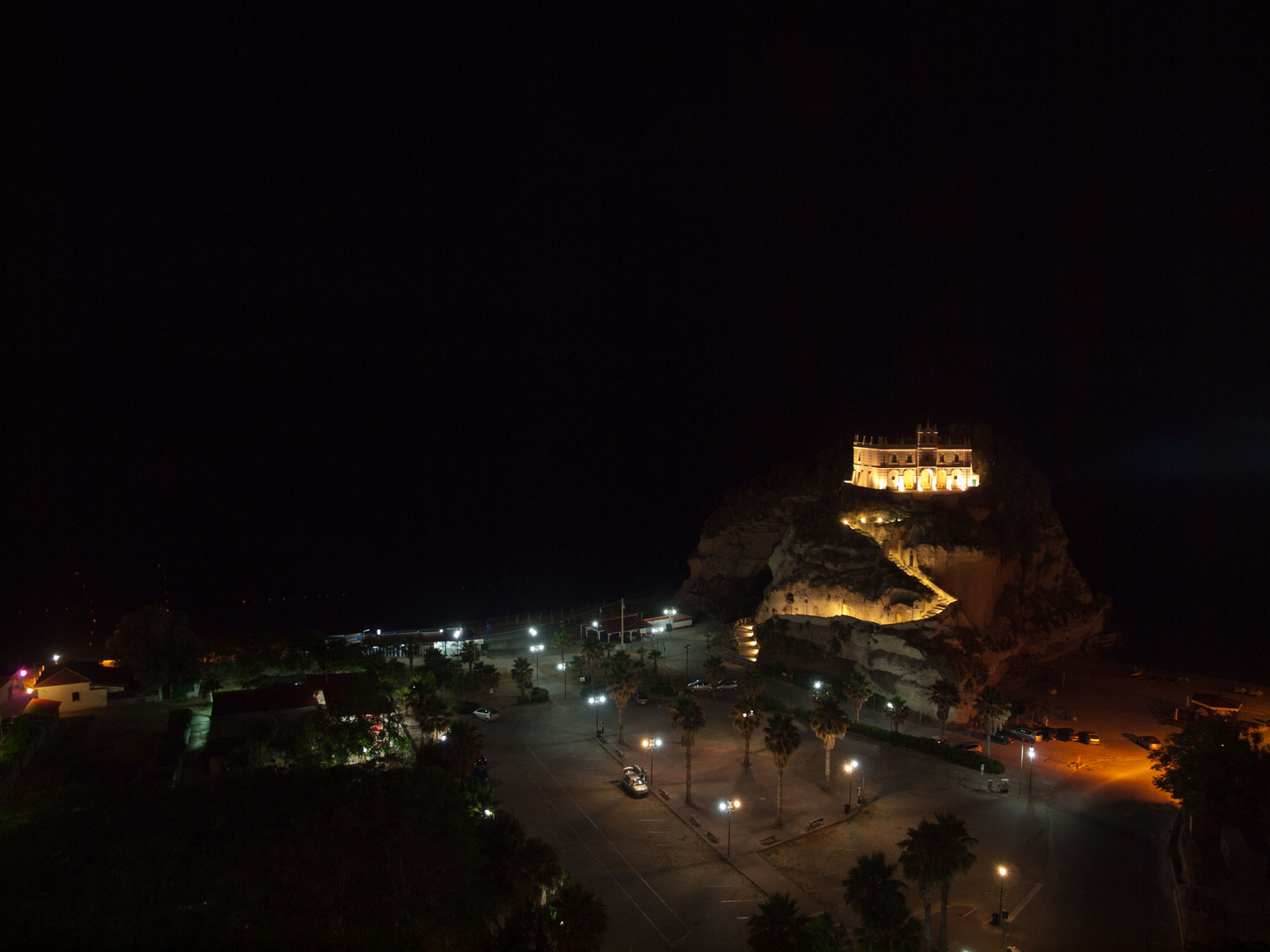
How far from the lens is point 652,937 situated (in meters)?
28.6

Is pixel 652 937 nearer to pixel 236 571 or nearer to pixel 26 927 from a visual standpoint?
pixel 26 927

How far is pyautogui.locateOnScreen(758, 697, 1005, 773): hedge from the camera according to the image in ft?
144

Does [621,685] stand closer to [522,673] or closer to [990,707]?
[522,673]

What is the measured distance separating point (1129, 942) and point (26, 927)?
33.2 meters

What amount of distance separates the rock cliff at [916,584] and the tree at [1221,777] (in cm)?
1786

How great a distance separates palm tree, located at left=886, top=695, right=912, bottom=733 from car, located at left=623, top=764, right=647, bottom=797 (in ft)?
53.4

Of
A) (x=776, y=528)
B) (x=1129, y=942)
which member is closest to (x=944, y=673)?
(x=1129, y=942)

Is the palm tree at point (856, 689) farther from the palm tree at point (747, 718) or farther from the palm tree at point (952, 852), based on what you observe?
the palm tree at point (952, 852)

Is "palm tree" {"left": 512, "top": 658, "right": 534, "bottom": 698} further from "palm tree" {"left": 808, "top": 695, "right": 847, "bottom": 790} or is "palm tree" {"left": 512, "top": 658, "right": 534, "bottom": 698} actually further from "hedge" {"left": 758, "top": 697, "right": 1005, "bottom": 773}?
"palm tree" {"left": 808, "top": 695, "right": 847, "bottom": 790}

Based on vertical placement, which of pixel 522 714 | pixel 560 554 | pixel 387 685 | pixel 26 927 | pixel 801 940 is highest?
pixel 26 927

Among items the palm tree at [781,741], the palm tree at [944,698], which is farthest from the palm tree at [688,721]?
the palm tree at [944,698]

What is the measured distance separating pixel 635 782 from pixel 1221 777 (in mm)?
25081

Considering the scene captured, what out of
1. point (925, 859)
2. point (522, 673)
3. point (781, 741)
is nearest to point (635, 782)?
point (781, 741)

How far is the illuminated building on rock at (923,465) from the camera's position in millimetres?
73000
